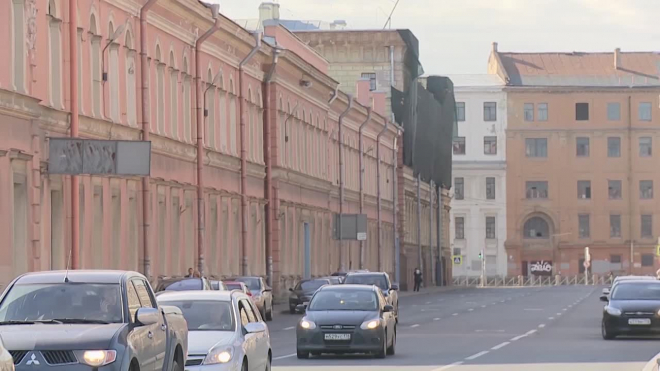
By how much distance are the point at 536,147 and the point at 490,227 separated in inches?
311

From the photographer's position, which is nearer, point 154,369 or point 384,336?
point 154,369

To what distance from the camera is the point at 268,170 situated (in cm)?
6425

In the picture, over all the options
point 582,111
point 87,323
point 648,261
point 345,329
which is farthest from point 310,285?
point 582,111

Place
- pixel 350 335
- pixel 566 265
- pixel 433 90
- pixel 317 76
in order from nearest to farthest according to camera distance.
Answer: pixel 350 335, pixel 317 76, pixel 433 90, pixel 566 265

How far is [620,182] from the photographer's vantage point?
140 metres

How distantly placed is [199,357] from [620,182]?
4891 inches

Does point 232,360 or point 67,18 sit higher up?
point 67,18

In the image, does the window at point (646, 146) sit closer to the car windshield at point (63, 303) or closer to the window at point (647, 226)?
the window at point (647, 226)

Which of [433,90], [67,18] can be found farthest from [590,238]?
[67,18]

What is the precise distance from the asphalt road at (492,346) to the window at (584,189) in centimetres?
8465

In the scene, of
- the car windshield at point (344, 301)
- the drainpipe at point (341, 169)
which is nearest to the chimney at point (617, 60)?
the drainpipe at point (341, 169)

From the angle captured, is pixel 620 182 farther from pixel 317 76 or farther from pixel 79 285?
pixel 79 285

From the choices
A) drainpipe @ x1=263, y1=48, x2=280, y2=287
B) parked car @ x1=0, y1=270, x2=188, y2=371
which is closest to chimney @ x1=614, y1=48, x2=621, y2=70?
drainpipe @ x1=263, y1=48, x2=280, y2=287

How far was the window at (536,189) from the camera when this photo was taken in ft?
456
